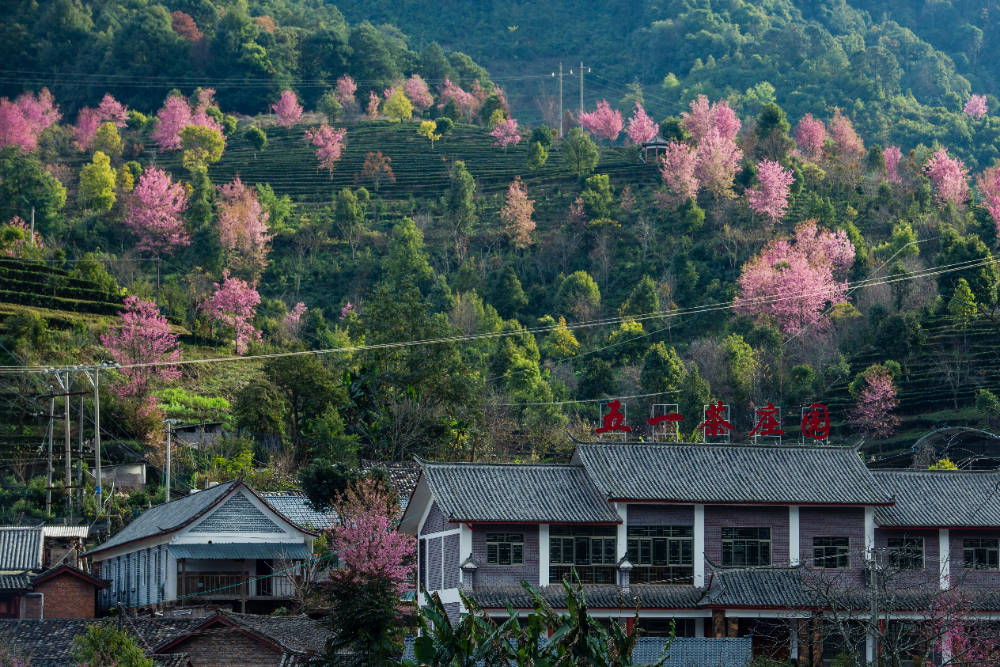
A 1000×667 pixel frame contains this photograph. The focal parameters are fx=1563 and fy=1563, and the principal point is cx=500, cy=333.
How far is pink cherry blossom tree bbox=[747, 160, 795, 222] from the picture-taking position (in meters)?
83.4

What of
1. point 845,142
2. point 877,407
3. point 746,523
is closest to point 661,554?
point 746,523

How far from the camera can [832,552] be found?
38.0 meters

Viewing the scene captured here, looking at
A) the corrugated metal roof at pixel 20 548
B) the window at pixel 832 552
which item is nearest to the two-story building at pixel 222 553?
the corrugated metal roof at pixel 20 548

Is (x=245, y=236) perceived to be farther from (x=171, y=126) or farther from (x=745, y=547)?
(x=745, y=547)

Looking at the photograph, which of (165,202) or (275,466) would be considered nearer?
(275,466)

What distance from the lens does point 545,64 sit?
167500 millimetres

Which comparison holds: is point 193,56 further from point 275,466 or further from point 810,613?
point 810,613

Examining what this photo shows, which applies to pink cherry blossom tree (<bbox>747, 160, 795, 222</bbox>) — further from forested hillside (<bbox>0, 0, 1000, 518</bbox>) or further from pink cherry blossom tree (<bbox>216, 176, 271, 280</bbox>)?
pink cherry blossom tree (<bbox>216, 176, 271, 280</bbox>)

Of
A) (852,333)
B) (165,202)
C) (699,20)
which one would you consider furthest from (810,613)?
(699,20)

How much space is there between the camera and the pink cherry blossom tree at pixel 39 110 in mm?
112338

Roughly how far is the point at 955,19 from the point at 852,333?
96269mm

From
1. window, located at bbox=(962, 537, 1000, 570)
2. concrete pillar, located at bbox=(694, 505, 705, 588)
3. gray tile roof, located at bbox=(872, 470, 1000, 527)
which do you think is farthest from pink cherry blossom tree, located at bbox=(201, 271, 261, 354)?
window, located at bbox=(962, 537, 1000, 570)

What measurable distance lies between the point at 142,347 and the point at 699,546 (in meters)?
33.8

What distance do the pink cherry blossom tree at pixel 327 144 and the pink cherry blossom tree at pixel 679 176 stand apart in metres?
23.6
